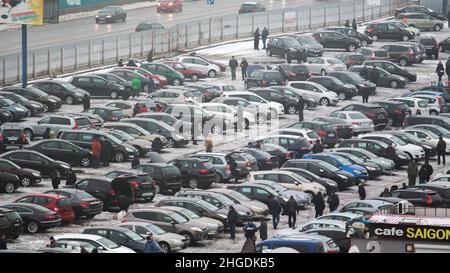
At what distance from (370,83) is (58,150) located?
76.1ft

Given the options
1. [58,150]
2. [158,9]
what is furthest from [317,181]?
[158,9]

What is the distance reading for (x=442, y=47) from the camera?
8050 centimetres

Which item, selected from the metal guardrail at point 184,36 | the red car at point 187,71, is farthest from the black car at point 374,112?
the metal guardrail at point 184,36

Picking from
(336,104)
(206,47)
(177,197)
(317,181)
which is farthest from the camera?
(206,47)

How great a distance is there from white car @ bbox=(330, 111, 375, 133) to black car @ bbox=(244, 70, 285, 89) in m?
9.58

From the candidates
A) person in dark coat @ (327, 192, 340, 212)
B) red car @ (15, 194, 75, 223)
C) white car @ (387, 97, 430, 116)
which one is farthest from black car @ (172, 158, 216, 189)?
white car @ (387, 97, 430, 116)

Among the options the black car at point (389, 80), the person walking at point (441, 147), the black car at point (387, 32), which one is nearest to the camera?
the person walking at point (441, 147)

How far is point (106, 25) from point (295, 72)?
21.6m

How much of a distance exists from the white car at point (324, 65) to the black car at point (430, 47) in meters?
9.29

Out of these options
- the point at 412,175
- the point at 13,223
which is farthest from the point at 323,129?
the point at 13,223

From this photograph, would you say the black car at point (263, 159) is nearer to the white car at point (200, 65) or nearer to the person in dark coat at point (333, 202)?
the person in dark coat at point (333, 202)

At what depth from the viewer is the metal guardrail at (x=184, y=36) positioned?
6944cm

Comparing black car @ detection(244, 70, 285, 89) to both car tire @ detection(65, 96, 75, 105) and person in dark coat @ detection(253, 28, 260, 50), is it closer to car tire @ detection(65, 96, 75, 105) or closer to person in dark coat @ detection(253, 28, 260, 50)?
car tire @ detection(65, 96, 75, 105)

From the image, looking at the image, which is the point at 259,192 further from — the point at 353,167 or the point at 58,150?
the point at 58,150
